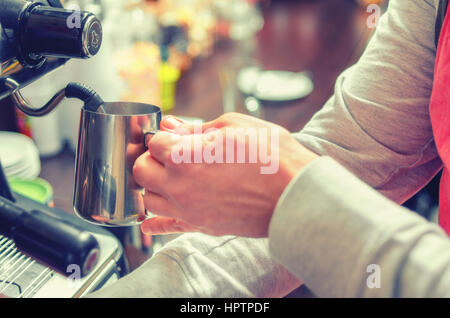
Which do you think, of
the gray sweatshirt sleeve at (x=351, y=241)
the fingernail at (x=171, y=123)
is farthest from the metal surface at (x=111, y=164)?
the gray sweatshirt sleeve at (x=351, y=241)

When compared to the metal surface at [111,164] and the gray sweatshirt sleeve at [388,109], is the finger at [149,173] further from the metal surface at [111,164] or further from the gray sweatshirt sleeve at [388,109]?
the gray sweatshirt sleeve at [388,109]

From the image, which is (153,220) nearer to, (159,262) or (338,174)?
(159,262)

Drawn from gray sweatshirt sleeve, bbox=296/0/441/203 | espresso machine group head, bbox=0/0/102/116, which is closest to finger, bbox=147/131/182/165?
espresso machine group head, bbox=0/0/102/116

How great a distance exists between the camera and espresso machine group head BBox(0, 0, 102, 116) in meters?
0.46

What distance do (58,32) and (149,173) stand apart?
0.17 m

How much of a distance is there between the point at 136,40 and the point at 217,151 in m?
1.14

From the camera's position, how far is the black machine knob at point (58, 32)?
452 millimetres

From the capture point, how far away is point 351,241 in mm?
379

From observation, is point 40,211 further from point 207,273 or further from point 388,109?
point 388,109

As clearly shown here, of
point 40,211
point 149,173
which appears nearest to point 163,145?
point 149,173

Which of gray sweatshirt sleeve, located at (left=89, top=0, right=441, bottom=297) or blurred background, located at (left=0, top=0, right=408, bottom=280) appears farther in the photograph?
blurred background, located at (left=0, top=0, right=408, bottom=280)

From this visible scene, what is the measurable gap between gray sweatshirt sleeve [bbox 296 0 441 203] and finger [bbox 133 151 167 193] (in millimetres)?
279

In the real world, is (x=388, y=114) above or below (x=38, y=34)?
below

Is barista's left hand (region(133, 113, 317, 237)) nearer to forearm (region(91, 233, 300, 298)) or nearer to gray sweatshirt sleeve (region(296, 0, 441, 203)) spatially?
forearm (region(91, 233, 300, 298))
